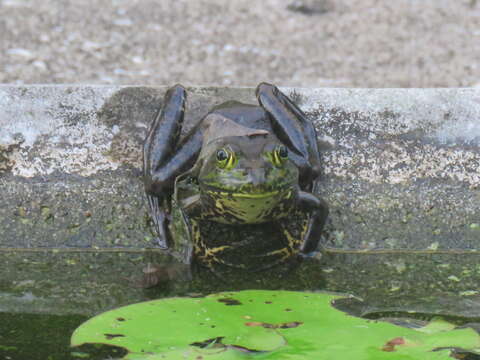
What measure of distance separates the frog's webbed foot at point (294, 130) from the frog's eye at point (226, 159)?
375 millimetres

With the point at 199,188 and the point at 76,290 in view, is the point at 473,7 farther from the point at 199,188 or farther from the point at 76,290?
the point at 76,290

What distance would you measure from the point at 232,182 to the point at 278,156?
0.42ft

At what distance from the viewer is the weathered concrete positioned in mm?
2160

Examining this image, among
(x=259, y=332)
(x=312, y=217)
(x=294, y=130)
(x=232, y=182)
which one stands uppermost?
(x=294, y=130)

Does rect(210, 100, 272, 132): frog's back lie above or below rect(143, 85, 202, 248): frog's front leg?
above

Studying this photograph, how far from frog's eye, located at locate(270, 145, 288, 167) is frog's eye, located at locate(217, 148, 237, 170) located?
0.09 metres

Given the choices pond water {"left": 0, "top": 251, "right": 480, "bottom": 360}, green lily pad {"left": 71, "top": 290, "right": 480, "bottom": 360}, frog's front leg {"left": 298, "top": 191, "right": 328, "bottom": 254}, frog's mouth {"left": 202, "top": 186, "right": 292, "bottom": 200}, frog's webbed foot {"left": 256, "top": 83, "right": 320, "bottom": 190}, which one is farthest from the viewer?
frog's webbed foot {"left": 256, "top": 83, "right": 320, "bottom": 190}

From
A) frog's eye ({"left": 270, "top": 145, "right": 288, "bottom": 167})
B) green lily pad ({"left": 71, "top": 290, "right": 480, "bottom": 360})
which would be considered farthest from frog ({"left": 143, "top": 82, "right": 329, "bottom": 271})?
green lily pad ({"left": 71, "top": 290, "right": 480, "bottom": 360})

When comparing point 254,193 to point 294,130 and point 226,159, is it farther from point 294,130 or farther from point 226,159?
point 294,130

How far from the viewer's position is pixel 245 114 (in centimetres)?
212

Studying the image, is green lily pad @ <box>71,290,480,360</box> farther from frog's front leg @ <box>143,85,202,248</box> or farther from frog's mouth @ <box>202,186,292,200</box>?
frog's front leg @ <box>143,85,202,248</box>

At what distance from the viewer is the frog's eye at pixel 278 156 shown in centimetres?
176

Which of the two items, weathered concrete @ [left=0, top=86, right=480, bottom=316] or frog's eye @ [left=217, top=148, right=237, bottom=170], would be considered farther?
weathered concrete @ [left=0, top=86, right=480, bottom=316]

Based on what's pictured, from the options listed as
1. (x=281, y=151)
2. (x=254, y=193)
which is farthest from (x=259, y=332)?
(x=281, y=151)
